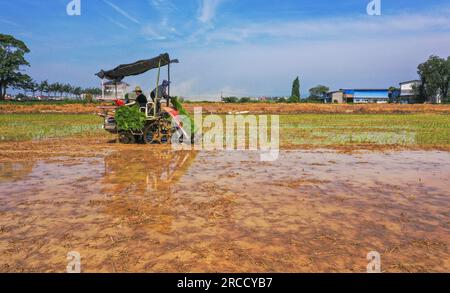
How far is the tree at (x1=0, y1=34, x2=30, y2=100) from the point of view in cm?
7550

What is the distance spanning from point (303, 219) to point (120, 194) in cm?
356

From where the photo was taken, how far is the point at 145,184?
7.75 m

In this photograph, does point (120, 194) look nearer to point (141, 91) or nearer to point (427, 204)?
point (427, 204)

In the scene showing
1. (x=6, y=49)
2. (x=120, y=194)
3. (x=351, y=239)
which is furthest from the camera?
→ (x=6, y=49)

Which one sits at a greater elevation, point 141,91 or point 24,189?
point 141,91

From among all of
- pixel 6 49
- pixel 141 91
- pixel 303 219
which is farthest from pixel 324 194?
pixel 6 49

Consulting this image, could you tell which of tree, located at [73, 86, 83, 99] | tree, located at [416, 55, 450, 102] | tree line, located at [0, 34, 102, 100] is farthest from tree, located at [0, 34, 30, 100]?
tree, located at [416, 55, 450, 102]

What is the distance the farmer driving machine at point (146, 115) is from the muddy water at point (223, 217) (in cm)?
410

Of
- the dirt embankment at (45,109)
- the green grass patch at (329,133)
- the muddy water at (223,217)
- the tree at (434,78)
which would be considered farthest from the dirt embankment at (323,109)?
the muddy water at (223,217)

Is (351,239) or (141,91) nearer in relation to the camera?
(351,239)

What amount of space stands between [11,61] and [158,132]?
78352 millimetres

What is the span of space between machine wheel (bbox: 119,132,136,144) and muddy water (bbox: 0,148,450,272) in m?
4.57

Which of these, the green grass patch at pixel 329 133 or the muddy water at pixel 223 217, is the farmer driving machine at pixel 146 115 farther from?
the green grass patch at pixel 329 133
